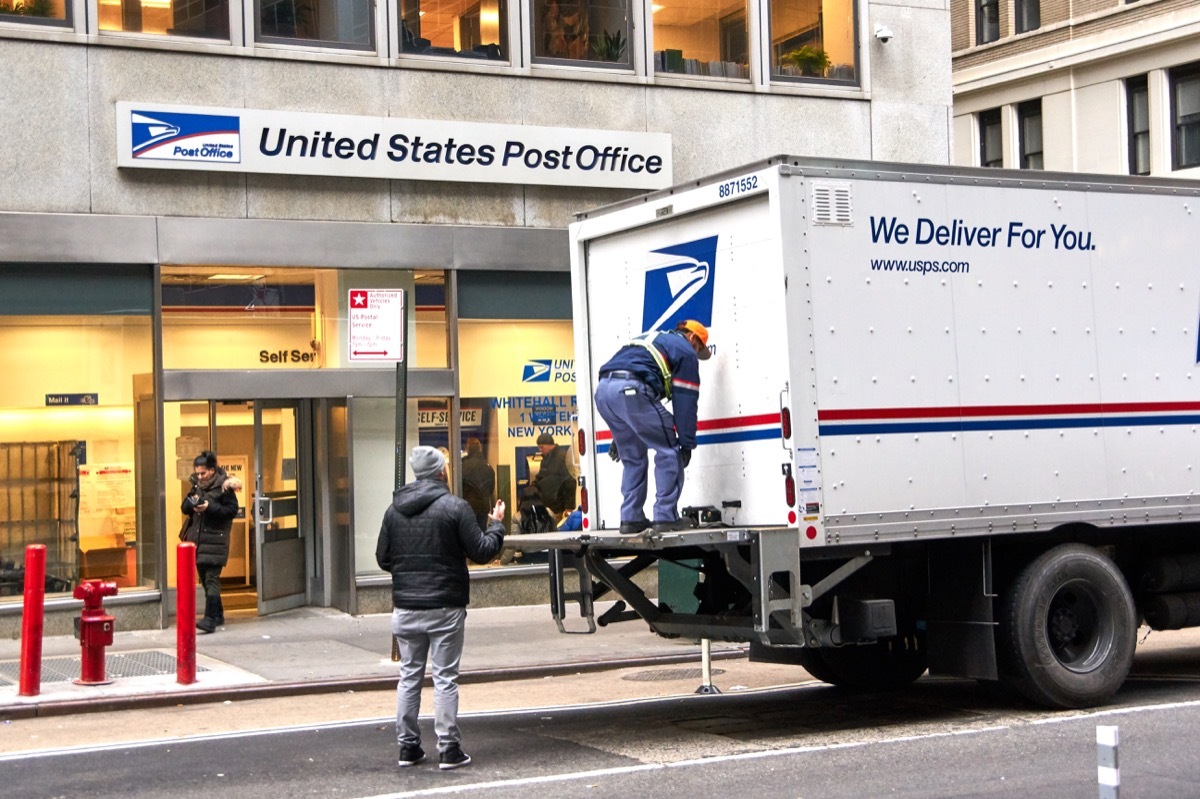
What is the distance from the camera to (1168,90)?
32531 mm

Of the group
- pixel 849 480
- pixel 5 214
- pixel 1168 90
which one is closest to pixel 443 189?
pixel 5 214

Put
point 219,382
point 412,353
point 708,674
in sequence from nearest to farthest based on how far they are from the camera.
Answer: point 708,674 < point 219,382 < point 412,353

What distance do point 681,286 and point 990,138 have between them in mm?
28382

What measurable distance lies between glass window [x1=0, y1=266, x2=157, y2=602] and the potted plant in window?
8.16m

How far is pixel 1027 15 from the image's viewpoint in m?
35.8

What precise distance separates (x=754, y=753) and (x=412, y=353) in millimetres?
8985

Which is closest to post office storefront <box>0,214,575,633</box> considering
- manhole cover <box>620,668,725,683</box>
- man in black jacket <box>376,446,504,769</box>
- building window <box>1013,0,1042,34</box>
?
manhole cover <box>620,668,725,683</box>

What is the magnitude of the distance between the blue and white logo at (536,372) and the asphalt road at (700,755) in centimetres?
694

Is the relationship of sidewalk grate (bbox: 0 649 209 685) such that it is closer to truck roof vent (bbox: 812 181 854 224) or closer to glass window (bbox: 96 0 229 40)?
glass window (bbox: 96 0 229 40)

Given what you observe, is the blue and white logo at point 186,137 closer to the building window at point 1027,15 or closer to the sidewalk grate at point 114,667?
the sidewalk grate at point 114,667

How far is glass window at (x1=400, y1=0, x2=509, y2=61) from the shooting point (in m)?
17.5

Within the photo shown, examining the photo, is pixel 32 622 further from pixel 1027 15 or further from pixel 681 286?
pixel 1027 15

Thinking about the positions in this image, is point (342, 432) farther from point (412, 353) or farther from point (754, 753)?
point (754, 753)

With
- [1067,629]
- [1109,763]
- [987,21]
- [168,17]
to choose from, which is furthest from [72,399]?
[987,21]
